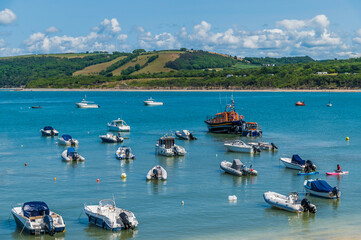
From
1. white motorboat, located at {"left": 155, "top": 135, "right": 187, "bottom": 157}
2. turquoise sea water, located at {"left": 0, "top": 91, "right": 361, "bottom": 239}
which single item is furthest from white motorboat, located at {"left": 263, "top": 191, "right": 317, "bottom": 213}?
white motorboat, located at {"left": 155, "top": 135, "right": 187, "bottom": 157}

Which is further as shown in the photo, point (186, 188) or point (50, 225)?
point (186, 188)

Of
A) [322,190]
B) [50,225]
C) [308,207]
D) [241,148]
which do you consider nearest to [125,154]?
[241,148]

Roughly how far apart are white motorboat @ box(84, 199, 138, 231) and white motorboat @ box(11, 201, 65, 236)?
2.65m

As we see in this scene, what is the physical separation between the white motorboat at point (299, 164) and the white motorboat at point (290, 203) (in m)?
Result: 14.4

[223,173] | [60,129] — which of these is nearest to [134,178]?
[223,173]

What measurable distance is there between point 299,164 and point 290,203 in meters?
16.8

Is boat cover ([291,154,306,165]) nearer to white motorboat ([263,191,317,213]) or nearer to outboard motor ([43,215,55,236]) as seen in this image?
white motorboat ([263,191,317,213])

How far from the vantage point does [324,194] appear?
1703 inches

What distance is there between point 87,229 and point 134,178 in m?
16.8

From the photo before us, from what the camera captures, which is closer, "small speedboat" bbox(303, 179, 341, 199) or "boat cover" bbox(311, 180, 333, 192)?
"small speedboat" bbox(303, 179, 341, 199)

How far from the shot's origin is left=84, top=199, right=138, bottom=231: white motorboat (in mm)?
35344

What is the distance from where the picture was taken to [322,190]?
43.3 metres

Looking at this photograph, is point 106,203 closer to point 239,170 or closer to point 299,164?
point 239,170

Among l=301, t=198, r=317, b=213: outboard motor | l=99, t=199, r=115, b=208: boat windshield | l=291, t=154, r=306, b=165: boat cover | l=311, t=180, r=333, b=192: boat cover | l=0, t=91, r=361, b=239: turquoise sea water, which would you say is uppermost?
l=291, t=154, r=306, b=165: boat cover
